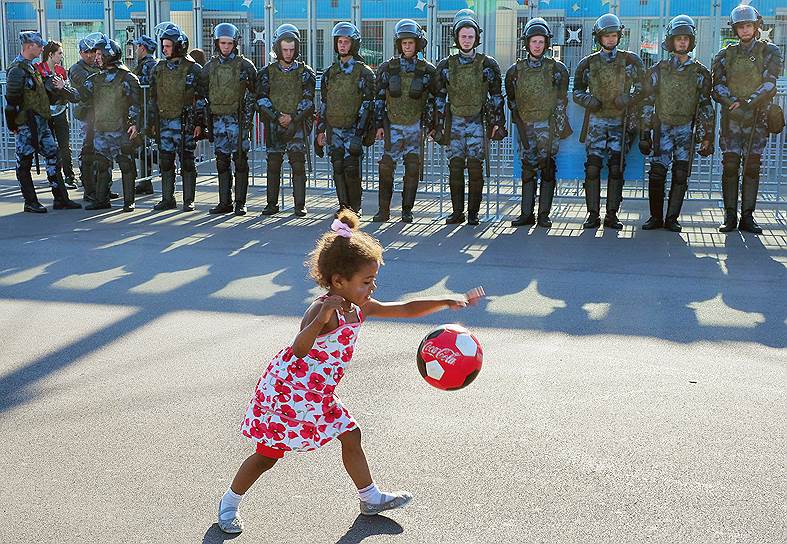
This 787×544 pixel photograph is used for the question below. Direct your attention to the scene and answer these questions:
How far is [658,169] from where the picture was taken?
10.3 m

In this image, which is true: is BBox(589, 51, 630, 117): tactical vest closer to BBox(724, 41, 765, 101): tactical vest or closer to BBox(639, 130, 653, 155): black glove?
BBox(639, 130, 653, 155): black glove

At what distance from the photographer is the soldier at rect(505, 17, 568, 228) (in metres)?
10.3

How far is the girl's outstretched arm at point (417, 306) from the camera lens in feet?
11.4

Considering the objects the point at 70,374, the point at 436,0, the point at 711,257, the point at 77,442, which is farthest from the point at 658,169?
the point at 77,442

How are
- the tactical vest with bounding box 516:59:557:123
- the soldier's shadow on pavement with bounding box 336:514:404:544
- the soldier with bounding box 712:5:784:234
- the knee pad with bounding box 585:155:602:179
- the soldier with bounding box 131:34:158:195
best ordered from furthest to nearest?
the soldier with bounding box 131:34:158:195, the knee pad with bounding box 585:155:602:179, the tactical vest with bounding box 516:59:557:123, the soldier with bounding box 712:5:784:234, the soldier's shadow on pavement with bounding box 336:514:404:544

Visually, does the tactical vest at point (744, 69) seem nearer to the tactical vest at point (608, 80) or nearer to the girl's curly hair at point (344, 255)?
the tactical vest at point (608, 80)

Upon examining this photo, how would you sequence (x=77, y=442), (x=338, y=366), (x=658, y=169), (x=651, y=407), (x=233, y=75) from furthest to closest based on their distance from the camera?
1. (x=233, y=75)
2. (x=658, y=169)
3. (x=651, y=407)
4. (x=77, y=442)
5. (x=338, y=366)

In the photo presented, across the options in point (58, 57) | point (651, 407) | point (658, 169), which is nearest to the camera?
point (651, 407)

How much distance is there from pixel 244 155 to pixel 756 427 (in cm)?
777

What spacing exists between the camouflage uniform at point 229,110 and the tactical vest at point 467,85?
2174 mm

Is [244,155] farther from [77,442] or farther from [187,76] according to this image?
[77,442]

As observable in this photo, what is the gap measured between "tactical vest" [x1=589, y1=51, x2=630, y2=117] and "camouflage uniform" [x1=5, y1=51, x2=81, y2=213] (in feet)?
18.1

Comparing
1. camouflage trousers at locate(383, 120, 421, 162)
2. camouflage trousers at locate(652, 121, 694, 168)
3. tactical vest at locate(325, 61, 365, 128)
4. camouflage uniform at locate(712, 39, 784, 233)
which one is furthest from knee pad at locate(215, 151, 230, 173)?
camouflage uniform at locate(712, 39, 784, 233)

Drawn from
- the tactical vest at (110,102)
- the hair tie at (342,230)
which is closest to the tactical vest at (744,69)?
the tactical vest at (110,102)
